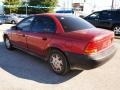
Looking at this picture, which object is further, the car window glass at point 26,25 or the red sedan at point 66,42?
the car window glass at point 26,25

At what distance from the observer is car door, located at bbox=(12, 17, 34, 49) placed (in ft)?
20.4

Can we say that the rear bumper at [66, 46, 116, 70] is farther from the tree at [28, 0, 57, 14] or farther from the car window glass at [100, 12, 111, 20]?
the tree at [28, 0, 57, 14]

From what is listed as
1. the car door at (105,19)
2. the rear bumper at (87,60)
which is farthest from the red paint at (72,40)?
the car door at (105,19)

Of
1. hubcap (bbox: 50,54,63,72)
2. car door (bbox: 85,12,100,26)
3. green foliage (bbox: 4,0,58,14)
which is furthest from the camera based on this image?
green foliage (bbox: 4,0,58,14)

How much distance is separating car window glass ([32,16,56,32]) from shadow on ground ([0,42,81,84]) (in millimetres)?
1080

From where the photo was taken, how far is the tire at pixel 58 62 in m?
4.83

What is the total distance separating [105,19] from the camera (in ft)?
38.5

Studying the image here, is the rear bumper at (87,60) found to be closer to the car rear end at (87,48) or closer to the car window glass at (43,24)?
the car rear end at (87,48)

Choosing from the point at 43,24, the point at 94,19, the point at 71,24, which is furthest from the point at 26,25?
the point at 94,19

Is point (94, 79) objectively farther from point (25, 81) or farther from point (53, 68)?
point (25, 81)

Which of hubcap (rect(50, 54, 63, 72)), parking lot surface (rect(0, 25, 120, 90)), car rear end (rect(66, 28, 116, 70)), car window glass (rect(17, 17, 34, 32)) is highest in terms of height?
car window glass (rect(17, 17, 34, 32))

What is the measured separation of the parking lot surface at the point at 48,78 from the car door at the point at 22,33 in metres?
0.71

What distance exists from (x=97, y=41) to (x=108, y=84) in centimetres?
103

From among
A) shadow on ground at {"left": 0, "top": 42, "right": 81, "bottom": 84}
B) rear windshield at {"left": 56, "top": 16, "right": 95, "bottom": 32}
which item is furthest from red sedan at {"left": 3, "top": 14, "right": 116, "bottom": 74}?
shadow on ground at {"left": 0, "top": 42, "right": 81, "bottom": 84}
